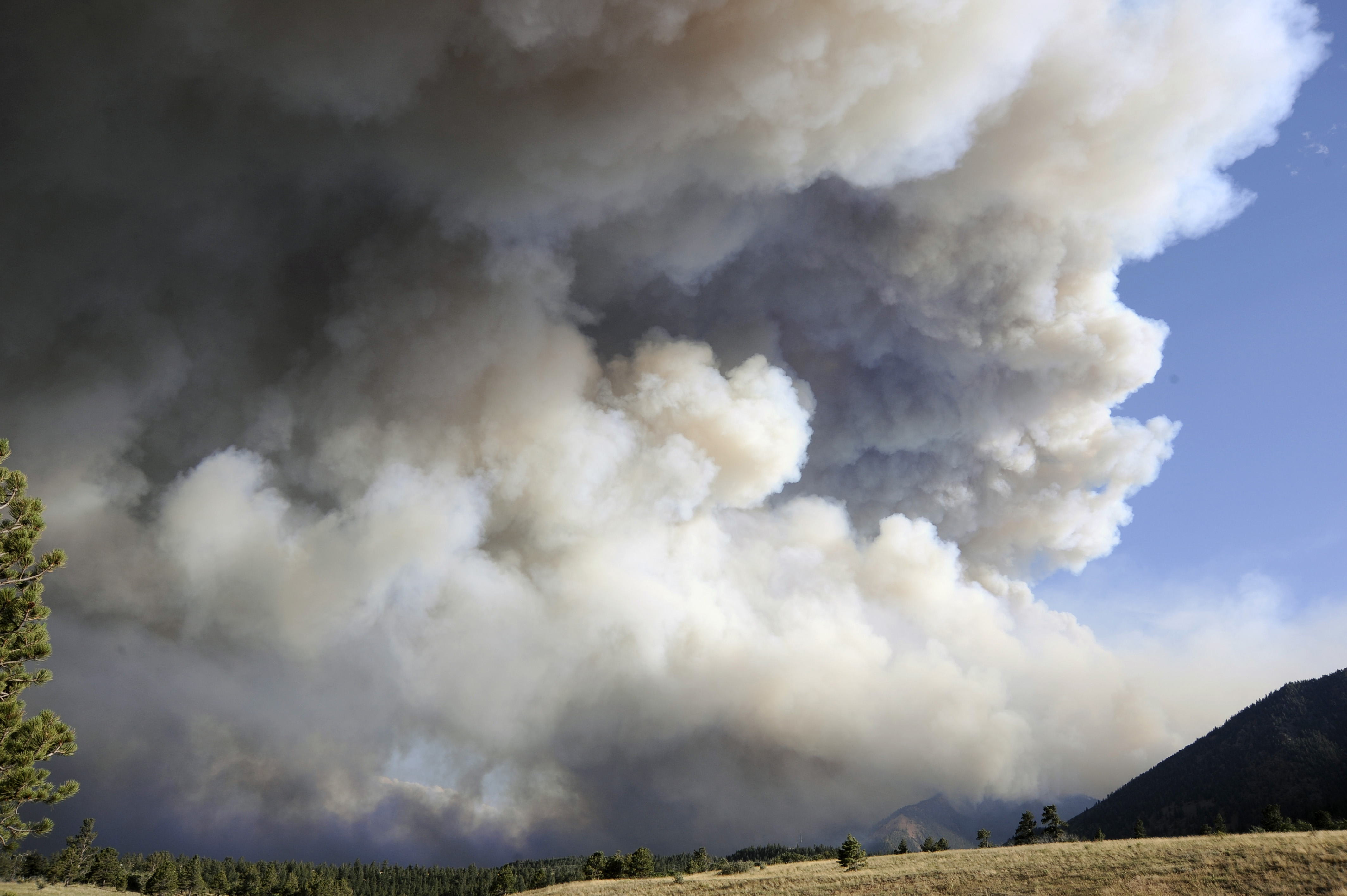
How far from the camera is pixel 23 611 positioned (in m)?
22.0

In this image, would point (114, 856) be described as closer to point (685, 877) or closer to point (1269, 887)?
point (685, 877)

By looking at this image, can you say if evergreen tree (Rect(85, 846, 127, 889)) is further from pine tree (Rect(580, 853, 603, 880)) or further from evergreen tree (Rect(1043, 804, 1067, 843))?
evergreen tree (Rect(1043, 804, 1067, 843))

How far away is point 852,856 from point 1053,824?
270 feet

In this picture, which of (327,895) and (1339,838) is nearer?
(1339,838)

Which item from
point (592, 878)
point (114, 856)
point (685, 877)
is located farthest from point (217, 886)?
point (685, 877)

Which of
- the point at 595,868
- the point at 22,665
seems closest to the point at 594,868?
the point at 595,868

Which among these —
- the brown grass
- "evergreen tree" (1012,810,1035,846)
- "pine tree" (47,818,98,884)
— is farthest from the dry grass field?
"pine tree" (47,818,98,884)

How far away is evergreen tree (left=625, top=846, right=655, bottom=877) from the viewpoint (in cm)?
10531

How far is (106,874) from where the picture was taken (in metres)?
168

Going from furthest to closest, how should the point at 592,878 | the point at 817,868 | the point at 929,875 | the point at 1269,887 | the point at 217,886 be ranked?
1. the point at 217,886
2. the point at 592,878
3. the point at 817,868
4. the point at 929,875
5. the point at 1269,887

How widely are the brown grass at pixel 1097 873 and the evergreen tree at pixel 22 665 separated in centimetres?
4321

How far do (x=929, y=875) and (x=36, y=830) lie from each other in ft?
A: 165

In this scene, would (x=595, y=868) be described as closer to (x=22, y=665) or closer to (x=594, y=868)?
(x=594, y=868)

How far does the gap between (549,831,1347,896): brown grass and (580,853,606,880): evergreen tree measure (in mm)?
67373
